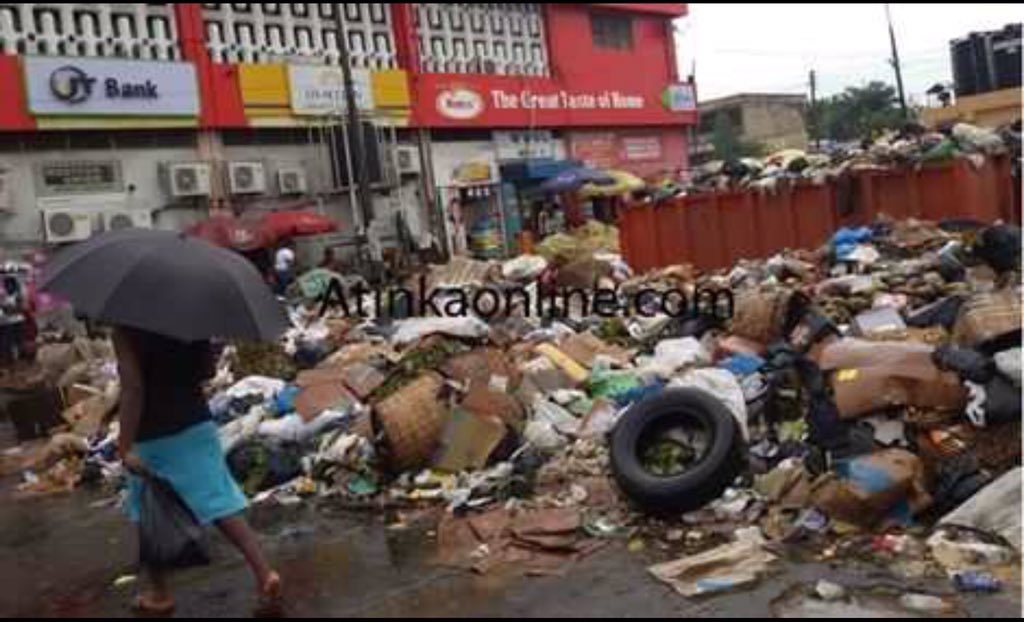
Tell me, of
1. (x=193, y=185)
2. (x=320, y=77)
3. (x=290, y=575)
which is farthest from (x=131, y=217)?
(x=290, y=575)

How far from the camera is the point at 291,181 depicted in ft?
74.6

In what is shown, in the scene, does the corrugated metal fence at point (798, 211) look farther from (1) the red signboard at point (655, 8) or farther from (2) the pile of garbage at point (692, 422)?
(1) the red signboard at point (655, 8)

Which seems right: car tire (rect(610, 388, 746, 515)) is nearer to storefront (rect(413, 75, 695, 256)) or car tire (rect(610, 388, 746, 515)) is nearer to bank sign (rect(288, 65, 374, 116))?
bank sign (rect(288, 65, 374, 116))

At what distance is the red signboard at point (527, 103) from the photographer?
1013 inches

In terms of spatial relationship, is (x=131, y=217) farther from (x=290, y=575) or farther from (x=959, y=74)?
(x=290, y=575)

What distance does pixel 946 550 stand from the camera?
450 cm

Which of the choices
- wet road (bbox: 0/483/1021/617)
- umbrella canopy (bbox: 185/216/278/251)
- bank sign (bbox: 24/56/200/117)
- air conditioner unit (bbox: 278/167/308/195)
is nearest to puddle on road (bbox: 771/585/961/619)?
wet road (bbox: 0/483/1021/617)

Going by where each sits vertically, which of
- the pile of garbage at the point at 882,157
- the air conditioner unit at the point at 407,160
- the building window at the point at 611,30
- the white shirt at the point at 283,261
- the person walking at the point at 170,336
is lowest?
the person walking at the point at 170,336

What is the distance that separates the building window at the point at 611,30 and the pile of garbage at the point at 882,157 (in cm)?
1733

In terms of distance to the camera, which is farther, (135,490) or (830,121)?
(830,121)

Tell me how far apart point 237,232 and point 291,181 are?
10.7ft

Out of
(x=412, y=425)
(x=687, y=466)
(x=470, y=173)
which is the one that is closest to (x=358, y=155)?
(x=470, y=173)

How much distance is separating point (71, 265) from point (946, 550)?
3.60m

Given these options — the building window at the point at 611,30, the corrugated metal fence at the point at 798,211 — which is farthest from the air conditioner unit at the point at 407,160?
the corrugated metal fence at the point at 798,211
